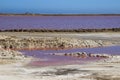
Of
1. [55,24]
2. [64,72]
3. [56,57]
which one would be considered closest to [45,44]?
[56,57]

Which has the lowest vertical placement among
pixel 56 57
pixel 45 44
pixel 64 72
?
pixel 45 44

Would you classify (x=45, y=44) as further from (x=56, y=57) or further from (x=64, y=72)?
(x=64, y=72)

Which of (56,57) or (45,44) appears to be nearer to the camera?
(56,57)

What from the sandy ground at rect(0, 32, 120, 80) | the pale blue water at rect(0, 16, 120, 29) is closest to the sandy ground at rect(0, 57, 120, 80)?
the sandy ground at rect(0, 32, 120, 80)

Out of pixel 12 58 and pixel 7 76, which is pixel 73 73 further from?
pixel 12 58

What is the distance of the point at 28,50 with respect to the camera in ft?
97.9

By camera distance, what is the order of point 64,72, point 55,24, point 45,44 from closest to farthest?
point 64,72 < point 45,44 < point 55,24

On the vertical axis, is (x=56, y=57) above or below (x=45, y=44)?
above

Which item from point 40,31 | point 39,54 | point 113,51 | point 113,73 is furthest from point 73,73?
point 40,31

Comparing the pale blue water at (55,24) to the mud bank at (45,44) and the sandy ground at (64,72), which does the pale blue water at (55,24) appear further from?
the sandy ground at (64,72)

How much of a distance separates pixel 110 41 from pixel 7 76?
17.2 metres

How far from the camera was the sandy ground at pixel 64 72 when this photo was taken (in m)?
19.6

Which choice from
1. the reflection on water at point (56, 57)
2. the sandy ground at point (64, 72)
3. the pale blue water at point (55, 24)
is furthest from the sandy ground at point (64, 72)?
the pale blue water at point (55, 24)

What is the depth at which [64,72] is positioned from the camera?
68.3 feet
